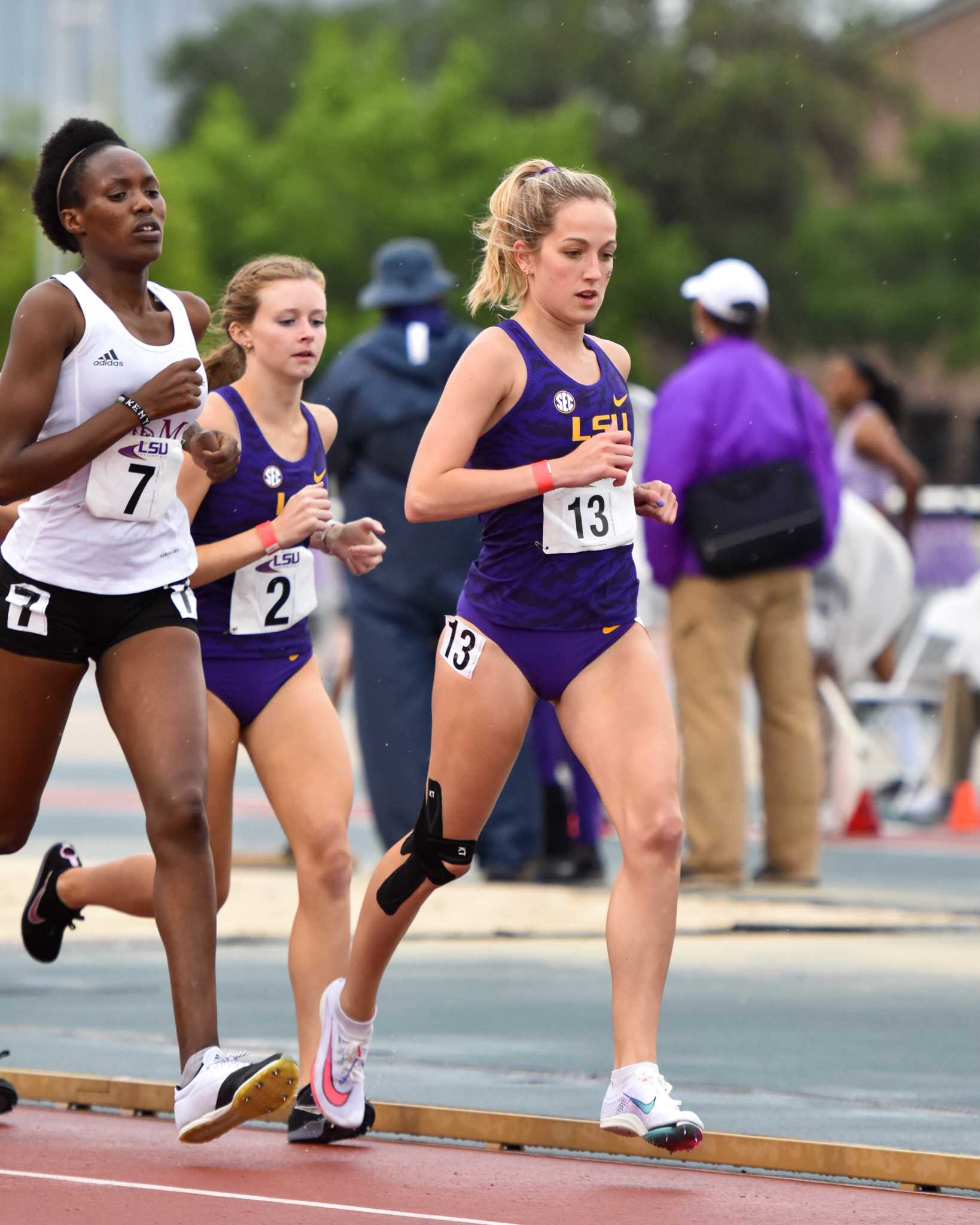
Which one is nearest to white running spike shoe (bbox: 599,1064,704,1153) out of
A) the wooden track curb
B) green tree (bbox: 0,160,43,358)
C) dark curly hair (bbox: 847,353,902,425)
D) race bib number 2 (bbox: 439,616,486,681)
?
the wooden track curb

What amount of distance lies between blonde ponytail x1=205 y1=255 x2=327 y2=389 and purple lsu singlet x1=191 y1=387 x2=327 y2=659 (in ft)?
0.93

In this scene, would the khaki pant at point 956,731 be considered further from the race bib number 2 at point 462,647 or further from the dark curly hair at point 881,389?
the race bib number 2 at point 462,647

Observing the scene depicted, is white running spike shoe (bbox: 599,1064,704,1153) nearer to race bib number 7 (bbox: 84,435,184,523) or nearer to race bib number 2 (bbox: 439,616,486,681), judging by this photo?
race bib number 2 (bbox: 439,616,486,681)

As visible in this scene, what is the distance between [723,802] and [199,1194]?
570 cm

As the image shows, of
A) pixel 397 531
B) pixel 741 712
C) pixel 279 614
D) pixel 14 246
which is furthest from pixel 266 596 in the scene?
pixel 14 246

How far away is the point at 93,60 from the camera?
143 ft

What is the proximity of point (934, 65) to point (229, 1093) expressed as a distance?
78245mm

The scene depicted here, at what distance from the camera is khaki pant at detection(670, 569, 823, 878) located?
1051 cm

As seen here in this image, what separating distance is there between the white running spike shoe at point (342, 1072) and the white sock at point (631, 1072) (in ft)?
2.26

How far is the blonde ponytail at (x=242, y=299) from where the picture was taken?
6.21m

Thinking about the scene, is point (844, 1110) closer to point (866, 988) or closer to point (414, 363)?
point (866, 988)

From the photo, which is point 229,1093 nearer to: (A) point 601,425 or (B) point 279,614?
(B) point 279,614

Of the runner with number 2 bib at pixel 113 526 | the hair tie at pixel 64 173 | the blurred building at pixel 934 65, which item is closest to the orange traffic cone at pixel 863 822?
the runner with number 2 bib at pixel 113 526

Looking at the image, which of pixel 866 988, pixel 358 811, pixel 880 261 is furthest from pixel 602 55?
pixel 866 988
